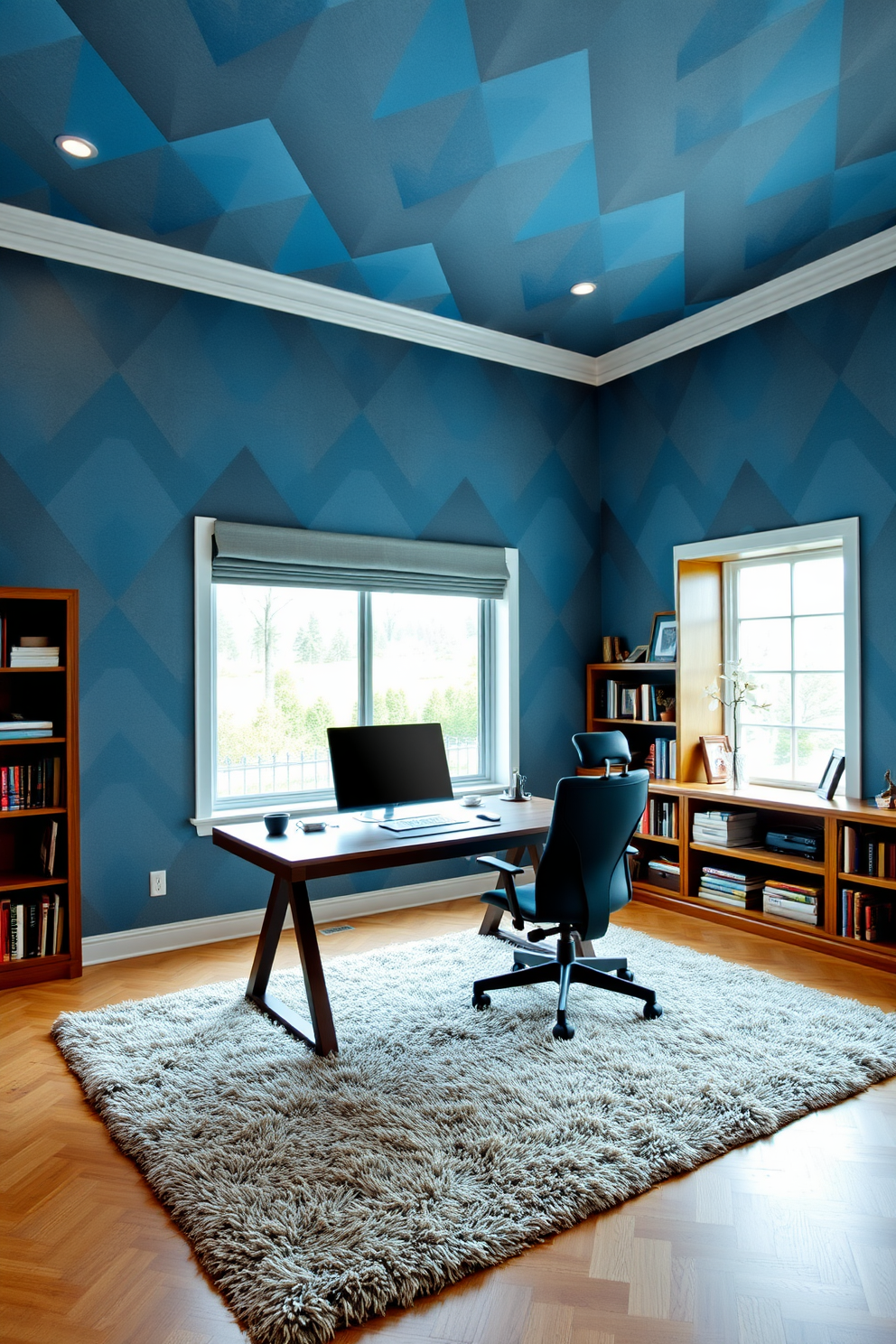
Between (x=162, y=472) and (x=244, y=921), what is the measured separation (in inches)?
84.6

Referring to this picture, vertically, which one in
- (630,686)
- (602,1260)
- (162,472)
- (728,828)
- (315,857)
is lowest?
(602,1260)

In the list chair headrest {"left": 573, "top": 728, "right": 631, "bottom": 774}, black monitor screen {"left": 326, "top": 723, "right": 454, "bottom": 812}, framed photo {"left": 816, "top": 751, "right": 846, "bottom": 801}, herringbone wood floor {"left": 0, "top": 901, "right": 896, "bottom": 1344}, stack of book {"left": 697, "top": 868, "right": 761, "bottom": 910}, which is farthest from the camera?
stack of book {"left": 697, "top": 868, "right": 761, "bottom": 910}

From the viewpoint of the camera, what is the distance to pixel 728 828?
171 inches

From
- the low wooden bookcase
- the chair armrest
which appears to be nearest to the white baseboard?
the low wooden bookcase

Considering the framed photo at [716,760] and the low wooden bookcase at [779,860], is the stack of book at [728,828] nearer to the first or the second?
the low wooden bookcase at [779,860]

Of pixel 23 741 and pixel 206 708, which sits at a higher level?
pixel 206 708

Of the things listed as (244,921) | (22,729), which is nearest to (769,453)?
(244,921)

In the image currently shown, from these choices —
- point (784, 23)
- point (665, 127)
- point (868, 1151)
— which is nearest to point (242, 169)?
point (665, 127)

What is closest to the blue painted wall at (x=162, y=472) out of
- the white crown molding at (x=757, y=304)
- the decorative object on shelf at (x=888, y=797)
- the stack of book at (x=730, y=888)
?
the white crown molding at (x=757, y=304)

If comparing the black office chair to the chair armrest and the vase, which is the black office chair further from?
the vase

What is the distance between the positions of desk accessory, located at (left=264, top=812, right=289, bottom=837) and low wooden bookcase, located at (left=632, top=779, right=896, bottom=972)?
2322 millimetres

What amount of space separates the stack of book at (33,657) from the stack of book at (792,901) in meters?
3.41

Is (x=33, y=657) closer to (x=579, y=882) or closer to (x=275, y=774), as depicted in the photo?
(x=275, y=774)

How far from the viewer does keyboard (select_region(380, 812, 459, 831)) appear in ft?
10.4
